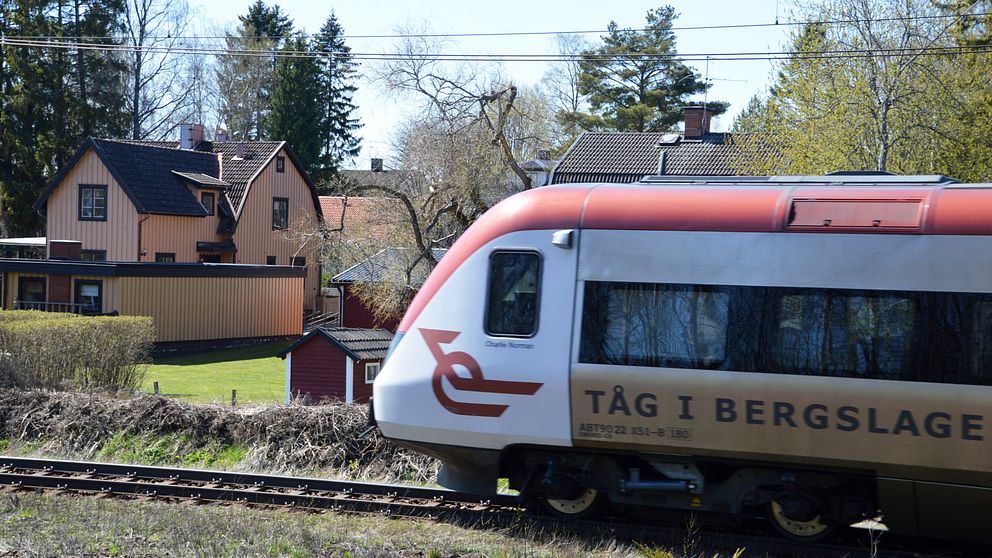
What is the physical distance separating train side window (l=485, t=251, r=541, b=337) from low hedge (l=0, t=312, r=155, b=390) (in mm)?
9992

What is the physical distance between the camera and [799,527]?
8.05 metres

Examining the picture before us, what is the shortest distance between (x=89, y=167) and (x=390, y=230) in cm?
1688

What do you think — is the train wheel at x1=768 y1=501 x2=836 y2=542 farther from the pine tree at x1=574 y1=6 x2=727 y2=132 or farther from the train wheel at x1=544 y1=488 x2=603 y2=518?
the pine tree at x1=574 y1=6 x2=727 y2=132

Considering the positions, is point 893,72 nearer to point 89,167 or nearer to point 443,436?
point 443,436

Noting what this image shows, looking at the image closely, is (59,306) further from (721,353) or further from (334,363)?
(721,353)

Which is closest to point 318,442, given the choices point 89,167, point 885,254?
A: point 885,254

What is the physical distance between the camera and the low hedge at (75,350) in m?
17.3

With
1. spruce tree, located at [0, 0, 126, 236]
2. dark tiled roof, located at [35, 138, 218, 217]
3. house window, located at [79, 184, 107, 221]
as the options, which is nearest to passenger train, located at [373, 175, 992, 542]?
dark tiled roof, located at [35, 138, 218, 217]

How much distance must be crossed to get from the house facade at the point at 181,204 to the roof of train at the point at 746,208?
28395 millimetres

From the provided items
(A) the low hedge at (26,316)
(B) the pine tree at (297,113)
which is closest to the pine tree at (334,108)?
(B) the pine tree at (297,113)

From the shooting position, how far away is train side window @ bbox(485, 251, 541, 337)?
8.33 metres

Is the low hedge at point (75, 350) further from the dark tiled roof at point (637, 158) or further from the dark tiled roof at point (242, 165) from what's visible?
the dark tiled roof at point (242, 165)

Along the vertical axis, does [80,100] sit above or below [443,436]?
above

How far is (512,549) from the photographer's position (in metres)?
7.75
